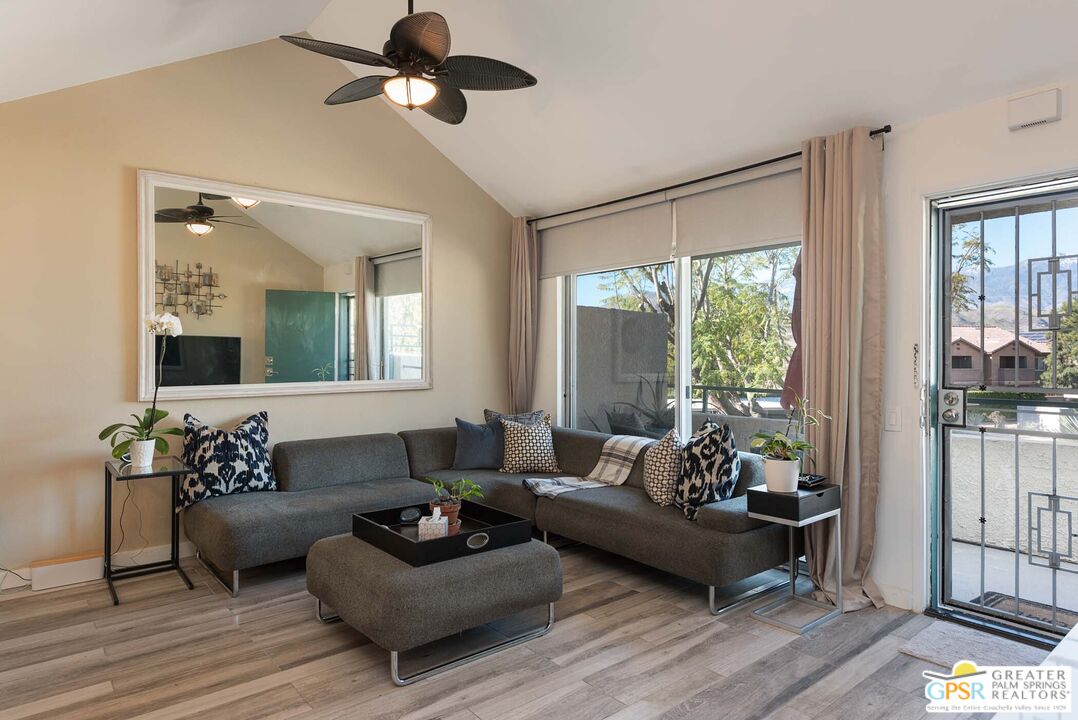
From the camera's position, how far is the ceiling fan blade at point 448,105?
3117mm

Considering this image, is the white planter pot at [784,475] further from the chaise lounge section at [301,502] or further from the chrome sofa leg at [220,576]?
the chrome sofa leg at [220,576]

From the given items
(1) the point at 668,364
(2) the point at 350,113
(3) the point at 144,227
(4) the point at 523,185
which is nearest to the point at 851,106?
(1) the point at 668,364

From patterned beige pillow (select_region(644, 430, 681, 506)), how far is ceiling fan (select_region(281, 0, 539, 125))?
218 centimetres

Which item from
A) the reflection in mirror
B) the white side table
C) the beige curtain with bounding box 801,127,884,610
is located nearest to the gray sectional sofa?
the white side table

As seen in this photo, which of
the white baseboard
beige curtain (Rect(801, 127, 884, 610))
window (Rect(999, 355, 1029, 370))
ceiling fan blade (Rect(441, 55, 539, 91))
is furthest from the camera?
the white baseboard

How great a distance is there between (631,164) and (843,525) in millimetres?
2628

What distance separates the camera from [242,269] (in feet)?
14.3

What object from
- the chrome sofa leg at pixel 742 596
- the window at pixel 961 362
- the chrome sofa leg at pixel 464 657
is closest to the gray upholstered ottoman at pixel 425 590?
the chrome sofa leg at pixel 464 657

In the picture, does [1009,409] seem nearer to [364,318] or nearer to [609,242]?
[609,242]

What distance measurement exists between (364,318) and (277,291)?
646 mm

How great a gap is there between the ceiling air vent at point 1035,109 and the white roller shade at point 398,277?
12.5 ft

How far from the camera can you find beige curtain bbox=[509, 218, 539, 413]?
563 centimetres

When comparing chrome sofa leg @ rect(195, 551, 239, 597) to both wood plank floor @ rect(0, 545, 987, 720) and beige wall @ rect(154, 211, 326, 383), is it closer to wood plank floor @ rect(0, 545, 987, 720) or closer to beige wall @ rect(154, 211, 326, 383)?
wood plank floor @ rect(0, 545, 987, 720)

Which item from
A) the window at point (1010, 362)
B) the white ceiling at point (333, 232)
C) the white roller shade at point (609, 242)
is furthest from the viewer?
the white roller shade at point (609, 242)
